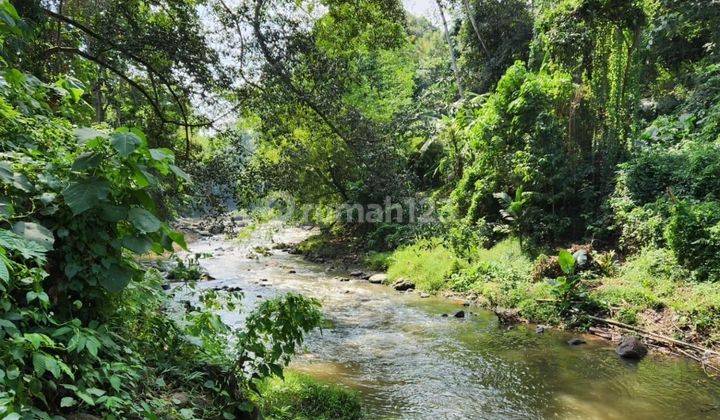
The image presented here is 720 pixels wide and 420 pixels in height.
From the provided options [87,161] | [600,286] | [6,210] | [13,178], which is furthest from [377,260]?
[6,210]

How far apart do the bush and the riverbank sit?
1.11 ft

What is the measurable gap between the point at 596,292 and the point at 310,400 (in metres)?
7.91

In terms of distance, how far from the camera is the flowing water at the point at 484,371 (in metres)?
6.47

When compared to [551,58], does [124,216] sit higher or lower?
lower

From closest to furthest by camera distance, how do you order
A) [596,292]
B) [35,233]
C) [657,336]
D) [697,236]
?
1. [35,233]
2. [657,336]
3. [697,236]
4. [596,292]

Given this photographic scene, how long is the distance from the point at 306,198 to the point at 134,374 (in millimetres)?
19544

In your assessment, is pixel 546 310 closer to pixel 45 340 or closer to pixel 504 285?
pixel 504 285

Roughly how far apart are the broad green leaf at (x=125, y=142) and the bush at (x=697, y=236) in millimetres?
10937

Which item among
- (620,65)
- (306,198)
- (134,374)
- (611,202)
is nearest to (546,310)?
(611,202)

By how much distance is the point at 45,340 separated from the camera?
2.04m

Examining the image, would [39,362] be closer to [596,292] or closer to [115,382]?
[115,382]

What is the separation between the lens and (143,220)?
103 inches

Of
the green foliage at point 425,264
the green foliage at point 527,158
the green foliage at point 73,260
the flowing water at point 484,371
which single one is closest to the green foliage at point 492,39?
the green foliage at point 527,158

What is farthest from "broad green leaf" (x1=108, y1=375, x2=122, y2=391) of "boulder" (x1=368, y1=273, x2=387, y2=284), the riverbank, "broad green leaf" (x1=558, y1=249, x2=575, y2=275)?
"boulder" (x1=368, y1=273, x2=387, y2=284)
